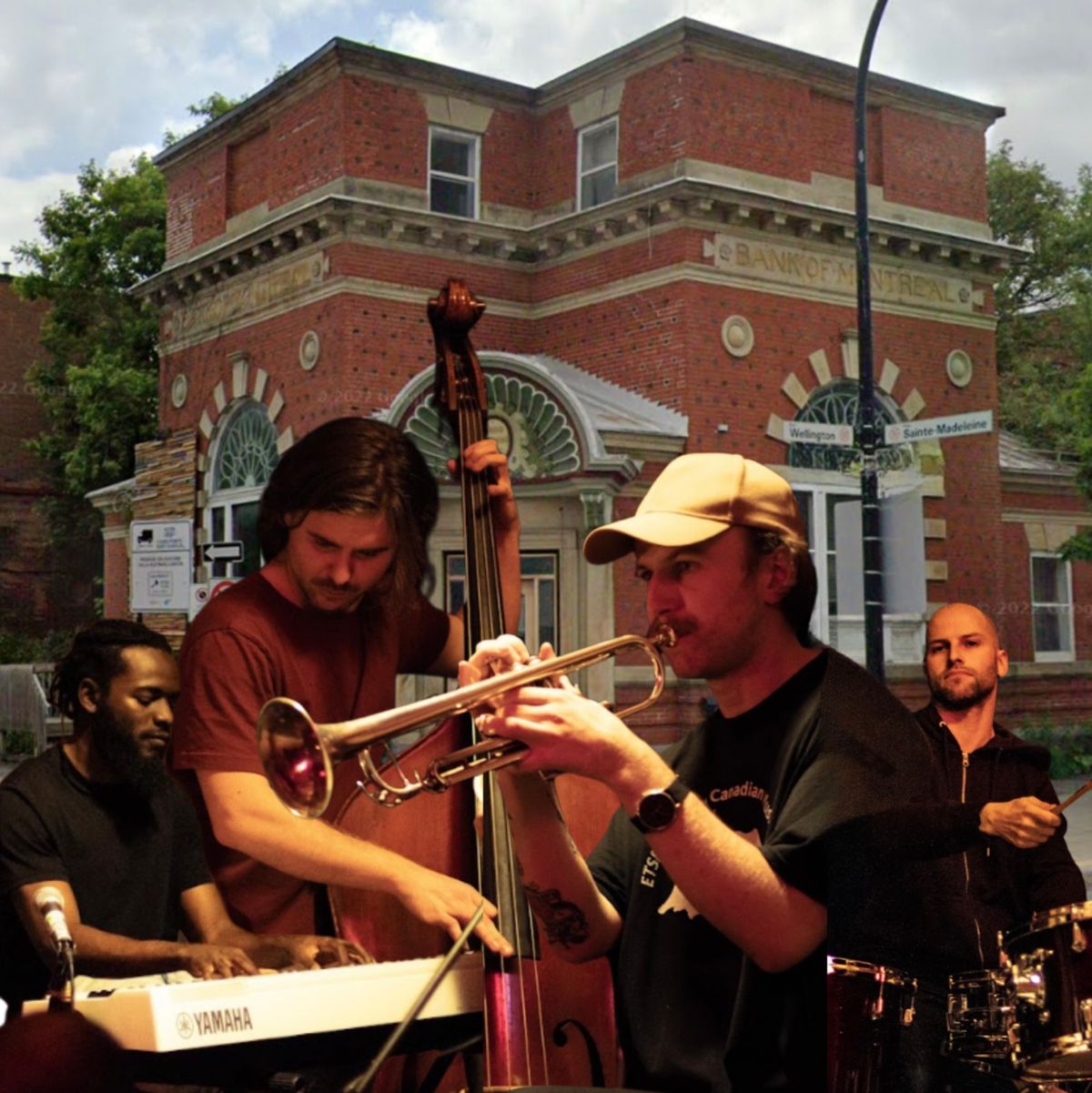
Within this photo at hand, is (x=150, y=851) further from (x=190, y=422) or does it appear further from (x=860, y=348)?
(x=860, y=348)

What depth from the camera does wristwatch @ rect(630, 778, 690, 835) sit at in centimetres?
150

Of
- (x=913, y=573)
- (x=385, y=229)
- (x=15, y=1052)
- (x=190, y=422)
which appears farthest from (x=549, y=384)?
(x=15, y=1052)

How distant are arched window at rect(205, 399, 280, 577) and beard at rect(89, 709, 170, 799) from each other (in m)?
1.81

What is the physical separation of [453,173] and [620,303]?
77cm

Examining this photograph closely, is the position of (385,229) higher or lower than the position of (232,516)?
higher

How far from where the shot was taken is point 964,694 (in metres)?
3.21

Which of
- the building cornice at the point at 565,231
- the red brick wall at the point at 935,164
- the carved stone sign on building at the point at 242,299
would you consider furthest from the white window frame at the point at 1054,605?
the carved stone sign on building at the point at 242,299

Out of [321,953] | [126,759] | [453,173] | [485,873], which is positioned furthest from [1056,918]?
[453,173]

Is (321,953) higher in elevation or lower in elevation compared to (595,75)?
lower

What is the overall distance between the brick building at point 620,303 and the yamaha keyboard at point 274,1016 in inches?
108

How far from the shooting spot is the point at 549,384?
4.95 meters

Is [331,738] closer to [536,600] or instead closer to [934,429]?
[536,600]

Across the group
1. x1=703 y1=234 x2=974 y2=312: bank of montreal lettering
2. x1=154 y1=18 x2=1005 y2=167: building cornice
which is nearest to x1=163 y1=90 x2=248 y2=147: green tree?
x1=154 y1=18 x2=1005 y2=167: building cornice

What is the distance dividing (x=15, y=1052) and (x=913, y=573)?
4637 millimetres
